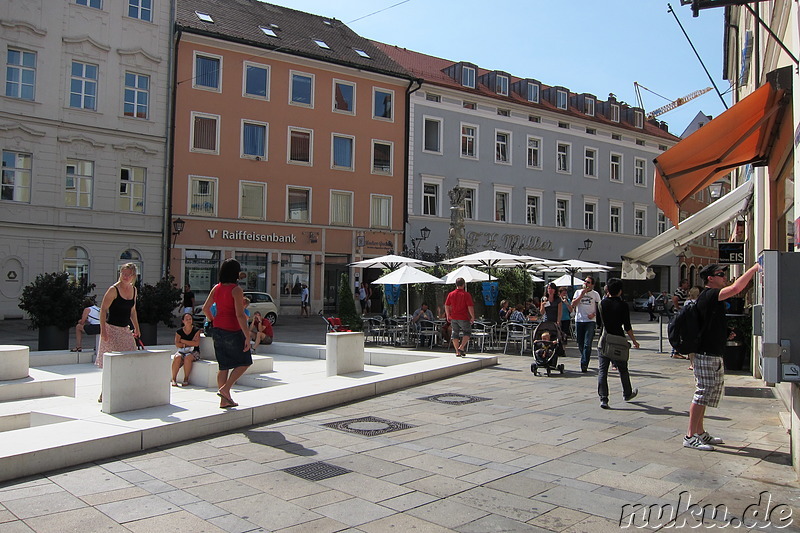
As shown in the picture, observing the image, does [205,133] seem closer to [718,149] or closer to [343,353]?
[343,353]

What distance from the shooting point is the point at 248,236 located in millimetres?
31156

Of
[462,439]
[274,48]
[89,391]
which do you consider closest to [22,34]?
[274,48]

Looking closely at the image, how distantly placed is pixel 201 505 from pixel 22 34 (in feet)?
88.3

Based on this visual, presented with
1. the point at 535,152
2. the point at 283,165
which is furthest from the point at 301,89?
the point at 535,152

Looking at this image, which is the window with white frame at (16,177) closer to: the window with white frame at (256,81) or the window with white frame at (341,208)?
the window with white frame at (256,81)

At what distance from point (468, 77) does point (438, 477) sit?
36691 millimetres

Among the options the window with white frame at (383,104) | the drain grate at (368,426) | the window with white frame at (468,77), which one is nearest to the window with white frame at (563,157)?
the window with white frame at (468,77)

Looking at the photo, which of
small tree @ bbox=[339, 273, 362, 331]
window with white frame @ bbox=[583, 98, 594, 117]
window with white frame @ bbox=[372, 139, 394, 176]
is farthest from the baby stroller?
window with white frame @ bbox=[583, 98, 594, 117]

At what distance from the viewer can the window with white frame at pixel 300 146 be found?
3259cm

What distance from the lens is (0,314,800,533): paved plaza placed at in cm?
441

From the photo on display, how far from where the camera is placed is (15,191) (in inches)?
1003

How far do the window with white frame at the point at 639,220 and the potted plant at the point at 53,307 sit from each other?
41180 mm

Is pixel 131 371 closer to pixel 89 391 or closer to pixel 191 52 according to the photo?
pixel 89 391

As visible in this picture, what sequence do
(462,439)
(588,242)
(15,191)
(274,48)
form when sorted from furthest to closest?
1. (588,242)
2. (274,48)
3. (15,191)
4. (462,439)
